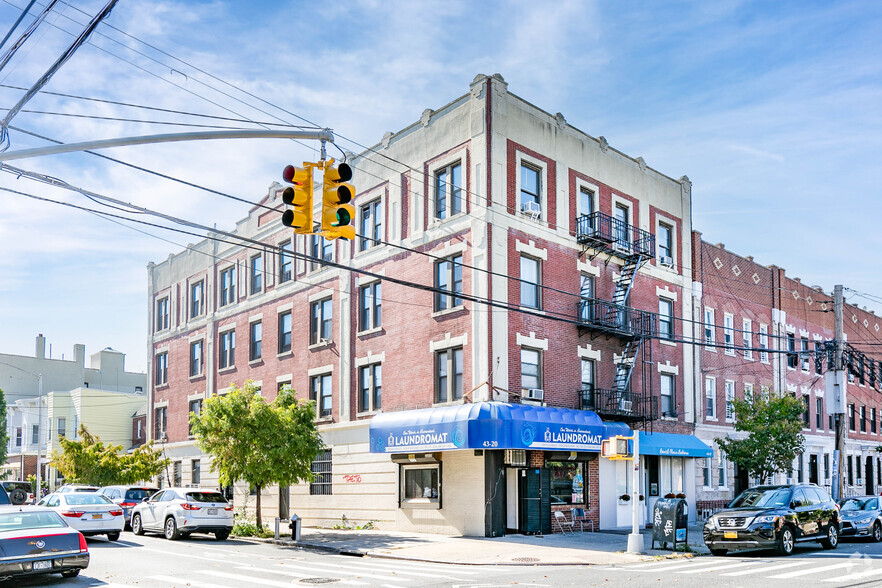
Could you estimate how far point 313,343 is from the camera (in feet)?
115

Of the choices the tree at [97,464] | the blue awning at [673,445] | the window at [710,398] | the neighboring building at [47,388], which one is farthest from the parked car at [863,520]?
the neighboring building at [47,388]

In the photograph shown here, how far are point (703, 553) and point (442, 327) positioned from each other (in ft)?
34.9

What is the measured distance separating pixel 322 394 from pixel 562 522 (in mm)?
11595

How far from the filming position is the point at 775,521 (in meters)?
Answer: 20.3

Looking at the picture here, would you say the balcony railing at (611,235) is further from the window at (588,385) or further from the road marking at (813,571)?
the road marking at (813,571)

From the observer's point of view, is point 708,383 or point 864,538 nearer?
point 864,538

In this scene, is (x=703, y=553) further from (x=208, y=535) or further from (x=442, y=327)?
(x=208, y=535)

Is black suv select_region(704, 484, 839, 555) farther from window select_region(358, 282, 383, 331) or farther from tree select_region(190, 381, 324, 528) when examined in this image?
window select_region(358, 282, 383, 331)

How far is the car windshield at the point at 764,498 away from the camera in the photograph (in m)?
21.4

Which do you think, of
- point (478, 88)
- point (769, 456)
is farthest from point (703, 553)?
point (478, 88)

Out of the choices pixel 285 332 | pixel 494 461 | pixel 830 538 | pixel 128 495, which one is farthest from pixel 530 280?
pixel 128 495

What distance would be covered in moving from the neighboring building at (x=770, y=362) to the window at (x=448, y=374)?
9.65m

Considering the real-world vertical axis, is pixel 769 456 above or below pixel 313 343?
below

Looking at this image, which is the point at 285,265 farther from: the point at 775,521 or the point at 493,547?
the point at 775,521
